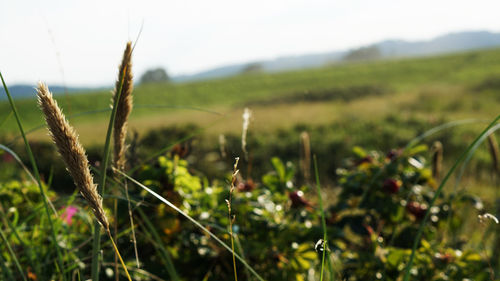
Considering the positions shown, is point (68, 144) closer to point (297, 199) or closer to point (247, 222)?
point (247, 222)

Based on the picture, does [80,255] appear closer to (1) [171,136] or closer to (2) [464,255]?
(2) [464,255]

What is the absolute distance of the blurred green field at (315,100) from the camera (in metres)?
10.8

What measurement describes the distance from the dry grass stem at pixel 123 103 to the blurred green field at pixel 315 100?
6.2 inches

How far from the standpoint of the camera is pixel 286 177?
1.68 metres

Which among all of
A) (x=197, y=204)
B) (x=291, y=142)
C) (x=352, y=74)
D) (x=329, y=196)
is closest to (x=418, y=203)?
(x=329, y=196)

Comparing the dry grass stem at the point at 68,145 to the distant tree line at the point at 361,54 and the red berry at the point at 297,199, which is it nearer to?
the red berry at the point at 297,199

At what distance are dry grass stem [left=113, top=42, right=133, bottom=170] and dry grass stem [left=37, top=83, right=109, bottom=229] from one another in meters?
0.13

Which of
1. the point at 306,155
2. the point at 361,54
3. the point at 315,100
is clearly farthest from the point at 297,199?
the point at 361,54

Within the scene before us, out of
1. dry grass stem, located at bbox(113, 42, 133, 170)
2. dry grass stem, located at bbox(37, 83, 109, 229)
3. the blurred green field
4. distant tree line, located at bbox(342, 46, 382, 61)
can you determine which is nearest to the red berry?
the blurred green field

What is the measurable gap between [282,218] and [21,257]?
3.51ft

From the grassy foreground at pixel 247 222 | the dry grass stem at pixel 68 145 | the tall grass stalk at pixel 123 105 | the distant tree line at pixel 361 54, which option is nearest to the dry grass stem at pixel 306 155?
the grassy foreground at pixel 247 222

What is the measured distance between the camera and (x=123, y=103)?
2.55ft

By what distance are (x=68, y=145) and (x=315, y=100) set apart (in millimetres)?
16977

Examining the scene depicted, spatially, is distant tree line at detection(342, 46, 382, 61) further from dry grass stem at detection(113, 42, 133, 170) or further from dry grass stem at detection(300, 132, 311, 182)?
dry grass stem at detection(113, 42, 133, 170)
